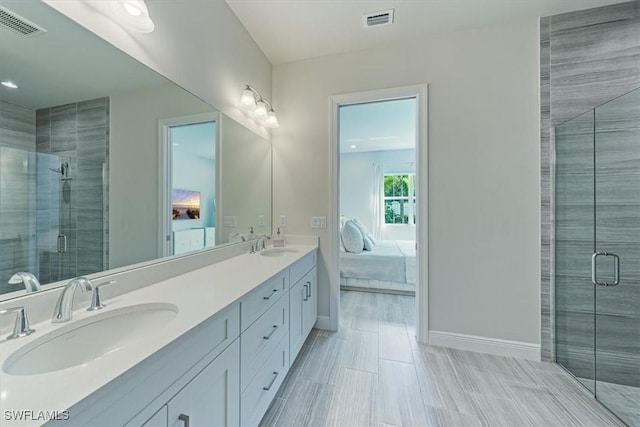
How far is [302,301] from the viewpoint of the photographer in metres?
2.03

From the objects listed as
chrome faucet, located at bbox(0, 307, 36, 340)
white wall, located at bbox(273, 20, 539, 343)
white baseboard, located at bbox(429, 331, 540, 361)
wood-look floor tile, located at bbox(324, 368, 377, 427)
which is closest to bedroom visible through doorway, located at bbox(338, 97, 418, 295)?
white wall, located at bbox(273, 20, 539, 343)

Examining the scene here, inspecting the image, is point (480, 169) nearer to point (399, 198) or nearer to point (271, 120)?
point (271, 120)

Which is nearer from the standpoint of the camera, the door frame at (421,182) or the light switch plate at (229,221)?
→ the light switch plate at (229,221)

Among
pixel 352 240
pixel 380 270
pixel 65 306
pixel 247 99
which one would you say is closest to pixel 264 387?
pixel 65 306

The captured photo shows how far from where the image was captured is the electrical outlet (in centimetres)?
253

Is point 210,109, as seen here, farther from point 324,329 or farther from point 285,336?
point 324,329

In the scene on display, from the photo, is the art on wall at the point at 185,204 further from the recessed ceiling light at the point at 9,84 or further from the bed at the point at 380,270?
the bed at the point at 380,270

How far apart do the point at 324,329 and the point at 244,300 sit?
162cm

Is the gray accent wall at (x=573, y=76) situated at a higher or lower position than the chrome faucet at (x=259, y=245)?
higher

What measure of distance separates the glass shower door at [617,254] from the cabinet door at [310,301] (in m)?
1.96

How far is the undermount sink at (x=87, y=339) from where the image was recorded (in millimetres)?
692

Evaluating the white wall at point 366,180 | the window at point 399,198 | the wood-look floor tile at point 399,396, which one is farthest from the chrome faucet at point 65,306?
the window at point 399,198

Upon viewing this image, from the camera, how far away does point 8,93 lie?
0.81m

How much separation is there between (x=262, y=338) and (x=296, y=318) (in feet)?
1.89
